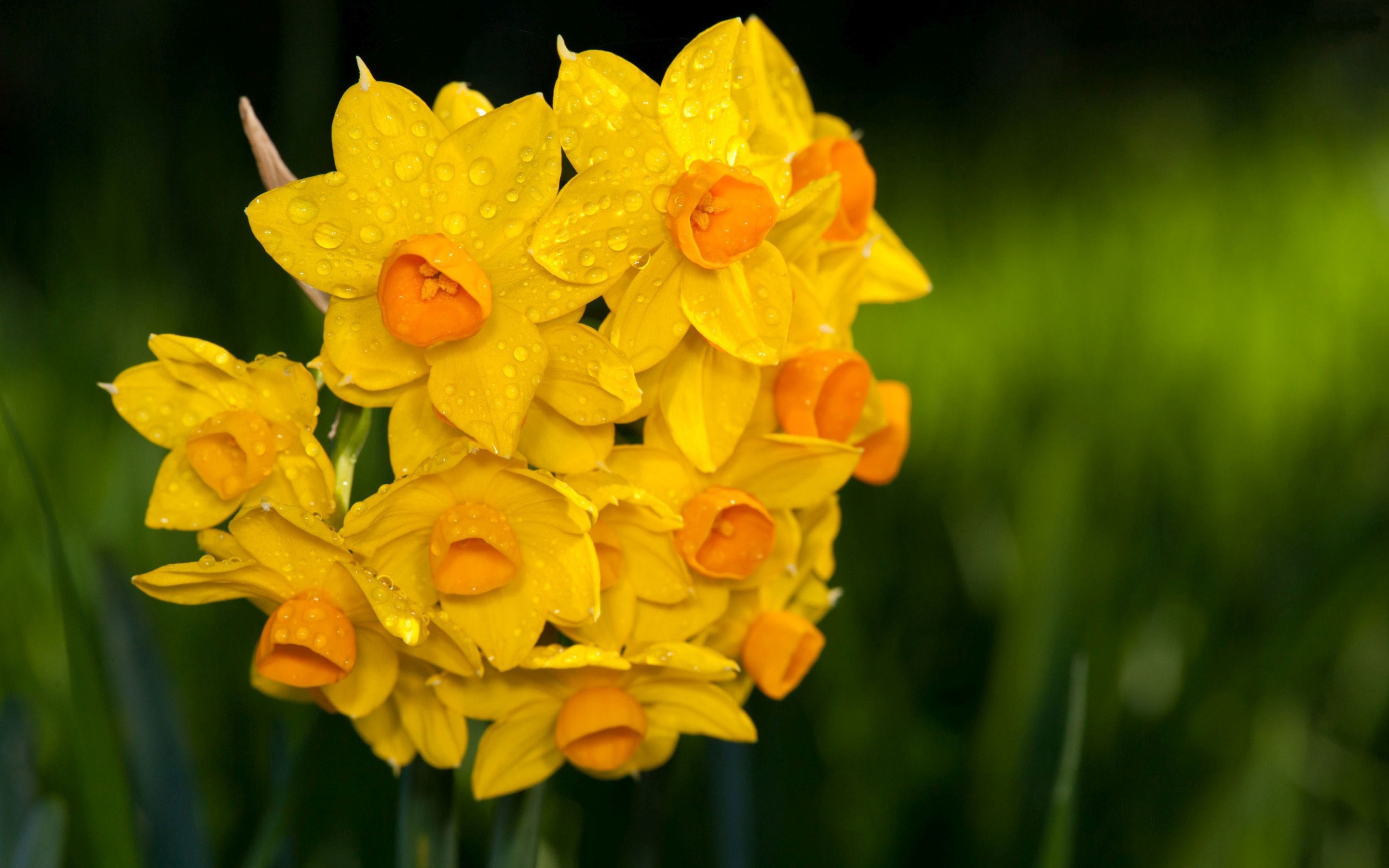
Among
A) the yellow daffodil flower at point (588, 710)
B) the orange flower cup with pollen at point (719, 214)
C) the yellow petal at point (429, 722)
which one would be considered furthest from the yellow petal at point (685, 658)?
the orange flower cup with pollen at point (719, 214)

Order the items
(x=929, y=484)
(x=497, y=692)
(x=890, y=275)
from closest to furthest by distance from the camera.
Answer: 1. (x=497, y=692)
2. (x=890, y=275)
3. (x=929, y=484)

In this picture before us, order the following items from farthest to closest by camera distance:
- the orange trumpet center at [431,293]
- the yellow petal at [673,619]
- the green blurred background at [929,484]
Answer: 1. the green blurred background at [929,484]
2. the yellow petal at [673,619]
3. the orange trumpet center at [431,293]

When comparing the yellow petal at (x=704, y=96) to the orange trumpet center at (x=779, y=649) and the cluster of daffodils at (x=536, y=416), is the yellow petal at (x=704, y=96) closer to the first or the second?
the cluster of daffodils at (x=536, y=416)

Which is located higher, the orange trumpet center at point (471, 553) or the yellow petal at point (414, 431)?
the yellow petal at point (414, 431)

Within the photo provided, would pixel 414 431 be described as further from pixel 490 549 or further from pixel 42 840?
pixel 42 840

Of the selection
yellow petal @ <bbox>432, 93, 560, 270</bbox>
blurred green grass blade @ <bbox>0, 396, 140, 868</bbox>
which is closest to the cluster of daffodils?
yellow petal @ <bbox>432, 93, 560, 270</bbox>

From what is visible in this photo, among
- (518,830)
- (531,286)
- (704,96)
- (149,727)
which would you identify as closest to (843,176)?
(704,96)
